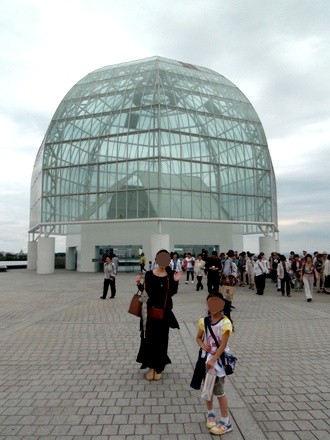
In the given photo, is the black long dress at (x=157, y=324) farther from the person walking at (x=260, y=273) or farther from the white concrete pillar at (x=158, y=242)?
the white concrete pillar at (x=158, y=242)

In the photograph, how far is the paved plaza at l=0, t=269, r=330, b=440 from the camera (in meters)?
3.93

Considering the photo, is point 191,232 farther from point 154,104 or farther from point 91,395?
point 91,395

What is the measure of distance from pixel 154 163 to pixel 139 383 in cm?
2460

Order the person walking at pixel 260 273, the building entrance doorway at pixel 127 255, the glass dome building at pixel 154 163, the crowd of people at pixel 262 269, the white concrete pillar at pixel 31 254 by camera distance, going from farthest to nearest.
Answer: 1. the white concrete pillar at pixel 31 254
2. the building entrance doorway at pixel 127 255
3. the glass dome building at pixel 154 163
4. the person walking at pixel 260 273
5. the crowd of people at pixel 262 269

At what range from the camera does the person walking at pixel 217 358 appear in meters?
3.85

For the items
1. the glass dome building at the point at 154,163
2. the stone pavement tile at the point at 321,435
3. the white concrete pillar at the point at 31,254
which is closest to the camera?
the stone pavement tile at the point at 321,435

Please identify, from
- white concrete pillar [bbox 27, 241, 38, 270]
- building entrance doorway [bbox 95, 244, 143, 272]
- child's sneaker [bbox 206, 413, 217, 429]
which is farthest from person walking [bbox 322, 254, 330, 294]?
white concrete pillar [bbox 27, 241, 38, 270]

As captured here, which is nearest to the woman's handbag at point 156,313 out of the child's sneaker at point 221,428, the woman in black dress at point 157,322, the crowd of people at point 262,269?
the woman in black dress at point 157,322

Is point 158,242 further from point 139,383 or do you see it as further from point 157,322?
point 139,383

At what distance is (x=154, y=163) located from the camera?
28.9 meters

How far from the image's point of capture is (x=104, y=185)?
30234 millimetres

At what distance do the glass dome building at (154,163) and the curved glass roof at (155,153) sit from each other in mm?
90

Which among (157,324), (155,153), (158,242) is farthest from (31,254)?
(157,324)

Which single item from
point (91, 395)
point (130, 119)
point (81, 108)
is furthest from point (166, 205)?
point (91, 395)
